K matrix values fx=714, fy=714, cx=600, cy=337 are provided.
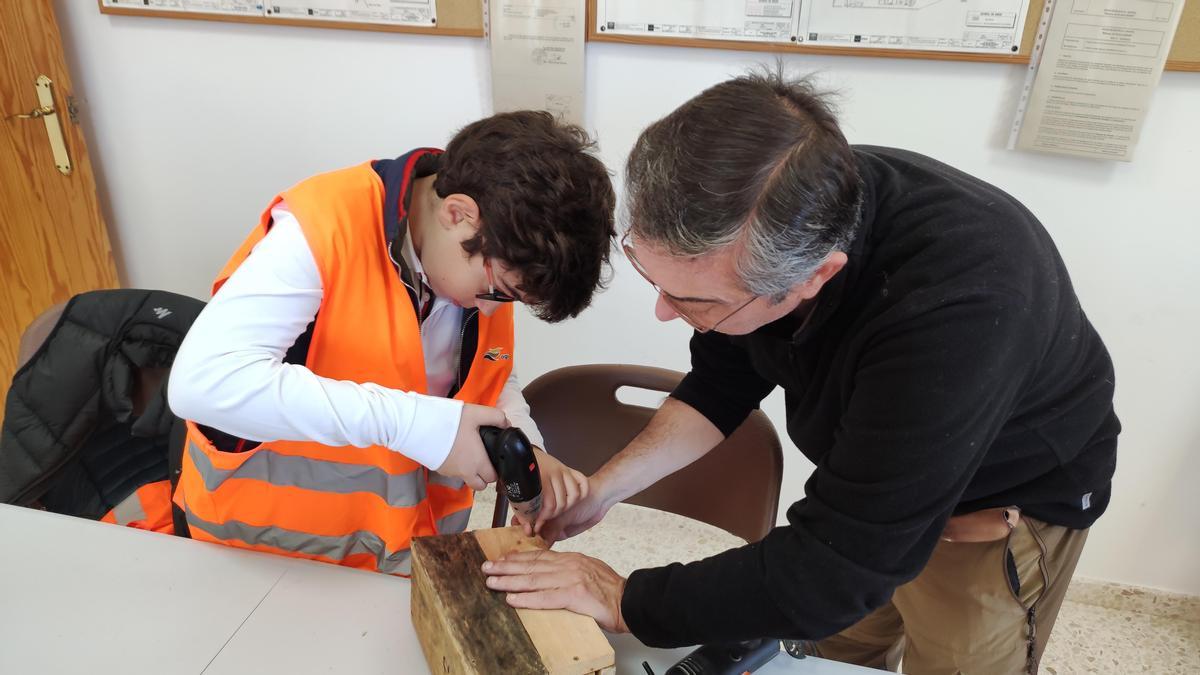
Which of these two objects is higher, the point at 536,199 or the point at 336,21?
the point at 336,21

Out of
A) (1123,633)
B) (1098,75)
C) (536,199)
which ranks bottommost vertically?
(1123,633)

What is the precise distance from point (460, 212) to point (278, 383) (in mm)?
333

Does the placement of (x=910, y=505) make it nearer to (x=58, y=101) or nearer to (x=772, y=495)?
(x=772, y=495)

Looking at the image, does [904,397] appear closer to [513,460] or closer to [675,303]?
[675,303]

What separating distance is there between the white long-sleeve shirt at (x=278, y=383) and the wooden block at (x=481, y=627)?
0.14m

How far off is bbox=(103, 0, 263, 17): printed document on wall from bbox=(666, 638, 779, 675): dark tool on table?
6.41ft

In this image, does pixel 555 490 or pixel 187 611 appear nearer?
pixel 187 611

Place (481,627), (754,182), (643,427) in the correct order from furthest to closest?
(643,427) < (481,627) < (754,182)

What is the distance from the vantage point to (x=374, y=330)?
3.42ft

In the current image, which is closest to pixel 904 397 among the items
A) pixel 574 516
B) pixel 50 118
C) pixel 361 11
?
pixel 574 516


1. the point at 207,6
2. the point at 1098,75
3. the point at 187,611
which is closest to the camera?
the point at 187,611

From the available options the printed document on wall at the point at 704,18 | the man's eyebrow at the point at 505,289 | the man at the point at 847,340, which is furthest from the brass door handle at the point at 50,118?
the man at the point at 847,340

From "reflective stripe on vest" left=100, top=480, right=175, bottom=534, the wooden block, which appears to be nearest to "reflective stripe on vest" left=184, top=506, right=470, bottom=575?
"reflective stripe on vest" left=100, top=480, right=175, bottom=534

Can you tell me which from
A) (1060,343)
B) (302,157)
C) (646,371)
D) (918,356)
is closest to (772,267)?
(918,356)
